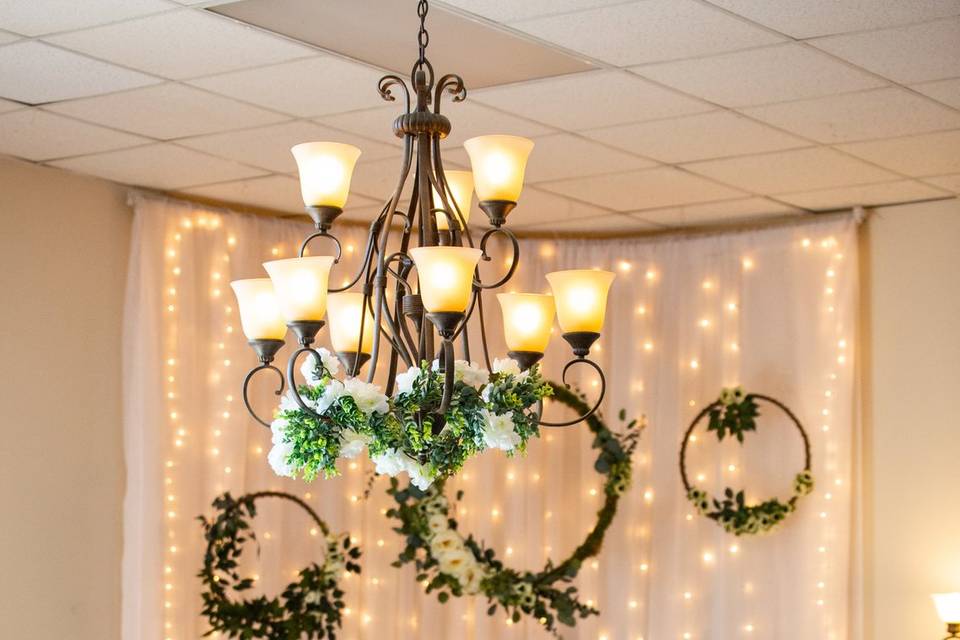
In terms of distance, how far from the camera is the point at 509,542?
6695 mm

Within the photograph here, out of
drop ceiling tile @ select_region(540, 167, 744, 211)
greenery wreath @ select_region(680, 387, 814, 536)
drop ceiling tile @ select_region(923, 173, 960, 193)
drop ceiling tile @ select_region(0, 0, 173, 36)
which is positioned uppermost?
drop ceiling tile @ select_region(0, 0, 173, 36)

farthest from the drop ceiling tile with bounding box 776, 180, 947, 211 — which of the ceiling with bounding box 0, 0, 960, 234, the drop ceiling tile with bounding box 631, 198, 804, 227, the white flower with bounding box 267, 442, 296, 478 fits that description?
the white flower with bounding box 267, 442, 296, 478

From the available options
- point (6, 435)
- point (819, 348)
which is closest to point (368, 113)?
point (6, 435)

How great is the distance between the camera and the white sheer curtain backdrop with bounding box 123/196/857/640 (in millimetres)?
5855

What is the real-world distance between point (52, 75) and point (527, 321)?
6.43 feet

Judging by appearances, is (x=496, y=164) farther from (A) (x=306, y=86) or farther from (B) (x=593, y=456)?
(B) (x=593, y=456)

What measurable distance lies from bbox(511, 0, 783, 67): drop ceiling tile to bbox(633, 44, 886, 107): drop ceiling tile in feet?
0.31

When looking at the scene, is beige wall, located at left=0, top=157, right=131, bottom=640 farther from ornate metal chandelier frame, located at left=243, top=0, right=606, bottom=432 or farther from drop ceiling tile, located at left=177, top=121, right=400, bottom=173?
ornate metal chandelier frame, located at left=243, top=0, right=606, bottom=432

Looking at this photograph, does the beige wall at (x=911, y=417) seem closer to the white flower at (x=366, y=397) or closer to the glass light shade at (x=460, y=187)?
the glass light shade at (x=460, y=187)

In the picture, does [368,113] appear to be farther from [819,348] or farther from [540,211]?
[819,348]

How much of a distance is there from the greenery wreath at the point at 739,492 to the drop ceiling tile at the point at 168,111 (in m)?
2.59

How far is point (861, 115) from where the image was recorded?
15.5 feet

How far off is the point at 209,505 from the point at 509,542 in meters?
1.53

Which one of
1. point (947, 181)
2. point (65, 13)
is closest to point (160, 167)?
point (65, 13)
